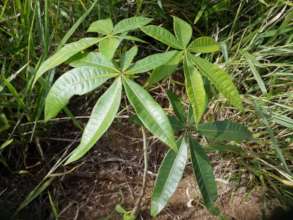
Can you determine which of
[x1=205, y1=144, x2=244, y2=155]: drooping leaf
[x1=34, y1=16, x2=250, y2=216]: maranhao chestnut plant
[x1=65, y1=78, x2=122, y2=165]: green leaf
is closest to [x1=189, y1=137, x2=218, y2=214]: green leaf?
[x1=34, y1=16, x2=250, y2=216]: maranhao chestnut plant

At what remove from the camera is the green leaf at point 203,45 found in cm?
80

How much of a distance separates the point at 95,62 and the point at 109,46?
0.05 metres

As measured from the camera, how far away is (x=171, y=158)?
0.87 meters

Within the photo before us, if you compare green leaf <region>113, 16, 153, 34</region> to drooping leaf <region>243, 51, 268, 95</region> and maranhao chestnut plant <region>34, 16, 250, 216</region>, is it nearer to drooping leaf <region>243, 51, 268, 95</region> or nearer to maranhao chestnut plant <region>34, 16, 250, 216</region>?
maranhao chestnut plant <region>34, 16, 250, 216</region>

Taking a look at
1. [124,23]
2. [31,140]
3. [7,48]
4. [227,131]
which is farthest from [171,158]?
[7,48]

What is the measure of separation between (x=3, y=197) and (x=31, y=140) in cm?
16

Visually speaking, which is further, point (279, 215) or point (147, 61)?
point (279, 215)

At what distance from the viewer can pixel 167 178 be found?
86 cm

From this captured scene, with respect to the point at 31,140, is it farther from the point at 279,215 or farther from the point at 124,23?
the point at 279,215

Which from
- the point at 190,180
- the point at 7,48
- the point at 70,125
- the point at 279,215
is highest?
the point at 7,48

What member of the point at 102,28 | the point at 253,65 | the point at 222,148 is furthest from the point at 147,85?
the point at 253,65

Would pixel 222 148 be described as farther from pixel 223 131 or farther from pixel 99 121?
pixel 99 121

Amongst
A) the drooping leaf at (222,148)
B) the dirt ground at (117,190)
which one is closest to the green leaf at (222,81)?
the drooping leaf at (222,148)

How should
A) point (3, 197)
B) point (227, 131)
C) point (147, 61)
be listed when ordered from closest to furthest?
point (147, 61) < point (227, 131) < point (3, 197)
